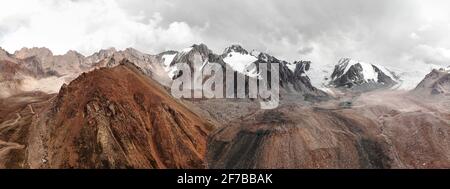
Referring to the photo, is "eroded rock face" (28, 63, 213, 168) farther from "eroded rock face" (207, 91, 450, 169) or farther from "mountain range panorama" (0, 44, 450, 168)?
"eroded rock face" (207, 91, 450, 169)

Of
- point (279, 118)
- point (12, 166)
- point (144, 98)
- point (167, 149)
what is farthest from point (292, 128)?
point (12, 166)

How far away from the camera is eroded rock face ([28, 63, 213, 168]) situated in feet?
354

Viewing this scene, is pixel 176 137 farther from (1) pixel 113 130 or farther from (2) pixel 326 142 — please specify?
(2) pixel 326 142

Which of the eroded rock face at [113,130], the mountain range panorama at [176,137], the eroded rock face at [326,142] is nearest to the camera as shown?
the eroded rock face at [113,130]

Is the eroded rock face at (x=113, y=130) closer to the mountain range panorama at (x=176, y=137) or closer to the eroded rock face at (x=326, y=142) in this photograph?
the mountain range panorama at (x=176, y=137)

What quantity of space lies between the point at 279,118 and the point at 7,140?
5957cm

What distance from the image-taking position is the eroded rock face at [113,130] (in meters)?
108

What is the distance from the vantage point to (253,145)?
4764 inches

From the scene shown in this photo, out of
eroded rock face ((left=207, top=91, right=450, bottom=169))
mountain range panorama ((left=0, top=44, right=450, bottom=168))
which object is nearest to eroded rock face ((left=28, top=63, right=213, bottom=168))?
mountain range panorama ((left=0, top=44, right=450, bottom=168))

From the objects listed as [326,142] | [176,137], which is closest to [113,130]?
[176,137]

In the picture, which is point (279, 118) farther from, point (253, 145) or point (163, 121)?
→ point (163, 121)

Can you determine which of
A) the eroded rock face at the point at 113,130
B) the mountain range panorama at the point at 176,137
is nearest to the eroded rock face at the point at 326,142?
the mountain range panorama at the point at 176,137

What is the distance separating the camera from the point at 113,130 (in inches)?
4508

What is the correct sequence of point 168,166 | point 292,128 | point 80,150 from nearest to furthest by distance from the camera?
point 80,150 < point 168,166 < point 292,128
